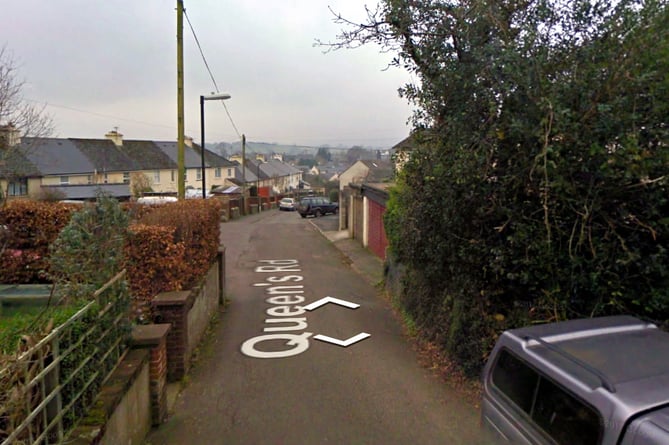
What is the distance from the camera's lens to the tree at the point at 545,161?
4230 mm

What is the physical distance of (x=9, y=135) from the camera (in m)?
18.3

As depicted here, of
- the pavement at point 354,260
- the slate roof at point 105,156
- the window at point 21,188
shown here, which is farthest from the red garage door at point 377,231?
the slate roof at point 105,156

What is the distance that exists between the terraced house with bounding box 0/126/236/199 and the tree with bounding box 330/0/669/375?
2715 cm

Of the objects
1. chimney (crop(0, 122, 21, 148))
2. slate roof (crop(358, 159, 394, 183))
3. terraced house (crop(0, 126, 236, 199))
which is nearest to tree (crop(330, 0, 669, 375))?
chimney (crop(0, 122, 21, 148))

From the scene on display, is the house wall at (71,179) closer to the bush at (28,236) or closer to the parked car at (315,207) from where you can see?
the parked car at (315,207)

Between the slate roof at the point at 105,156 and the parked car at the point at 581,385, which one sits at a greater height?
the slate roof at the point at 105,156

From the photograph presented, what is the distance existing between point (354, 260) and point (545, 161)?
12.3m

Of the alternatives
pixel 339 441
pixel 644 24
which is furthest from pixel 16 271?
pixel 644 24

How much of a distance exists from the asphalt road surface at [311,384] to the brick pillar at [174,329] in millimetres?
262

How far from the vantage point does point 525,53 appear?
15.5 feet

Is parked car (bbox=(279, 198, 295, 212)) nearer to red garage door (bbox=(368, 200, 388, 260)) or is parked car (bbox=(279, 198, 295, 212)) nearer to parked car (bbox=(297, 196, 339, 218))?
parked car (bbox=(297, 196, 339, 218))

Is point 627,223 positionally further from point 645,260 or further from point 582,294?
point 582,294

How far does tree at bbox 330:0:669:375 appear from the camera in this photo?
13.9ft

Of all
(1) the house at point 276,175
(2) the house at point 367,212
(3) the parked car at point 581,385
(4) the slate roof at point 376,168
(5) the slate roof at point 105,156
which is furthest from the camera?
(1) the house at point 276,175
